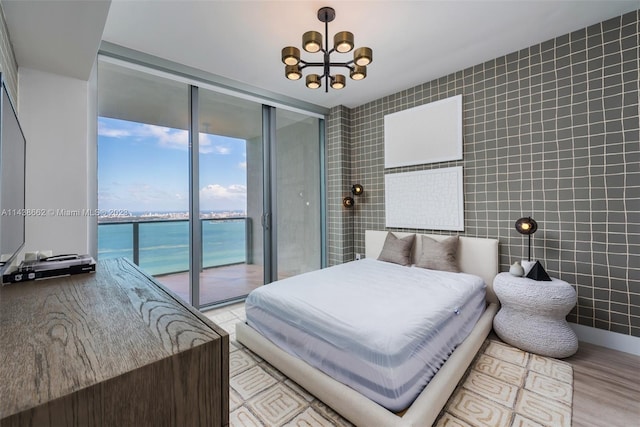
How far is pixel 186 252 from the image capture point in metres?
3.29

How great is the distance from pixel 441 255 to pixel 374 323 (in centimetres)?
180

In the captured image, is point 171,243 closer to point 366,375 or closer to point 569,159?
point 366,375

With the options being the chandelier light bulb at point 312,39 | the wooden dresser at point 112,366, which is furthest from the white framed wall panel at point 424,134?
the wooden dresser at point 112,366

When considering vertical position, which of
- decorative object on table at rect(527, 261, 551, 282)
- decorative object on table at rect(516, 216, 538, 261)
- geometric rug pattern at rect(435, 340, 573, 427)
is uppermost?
decorative object on table at rect(516, 216, 538, 261)

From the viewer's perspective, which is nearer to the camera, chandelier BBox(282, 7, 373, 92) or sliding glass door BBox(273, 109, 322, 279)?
chandelier BBox(282, 7, 373, 92)

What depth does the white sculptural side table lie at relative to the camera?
228 cm

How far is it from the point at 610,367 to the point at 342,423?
2.21m

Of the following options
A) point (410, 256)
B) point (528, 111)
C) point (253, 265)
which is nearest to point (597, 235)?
point (528, 111)

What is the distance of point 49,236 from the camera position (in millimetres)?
2234

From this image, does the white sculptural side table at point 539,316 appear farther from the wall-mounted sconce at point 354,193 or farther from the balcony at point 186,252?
the balcony at point 186,252

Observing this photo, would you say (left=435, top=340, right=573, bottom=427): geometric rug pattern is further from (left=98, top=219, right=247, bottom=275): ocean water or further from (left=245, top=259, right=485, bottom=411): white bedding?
(left=98, top=219, right=247, bottom=275): ocean water

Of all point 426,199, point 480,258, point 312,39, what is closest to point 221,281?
point 426,199

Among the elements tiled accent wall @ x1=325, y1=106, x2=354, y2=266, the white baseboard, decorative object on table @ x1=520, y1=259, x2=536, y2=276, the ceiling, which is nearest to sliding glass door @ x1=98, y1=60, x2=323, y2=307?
tiled accent wall @ x1=325, y1=106, x2=354, y2=266

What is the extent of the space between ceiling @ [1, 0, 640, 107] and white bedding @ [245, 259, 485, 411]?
7.29 feet
